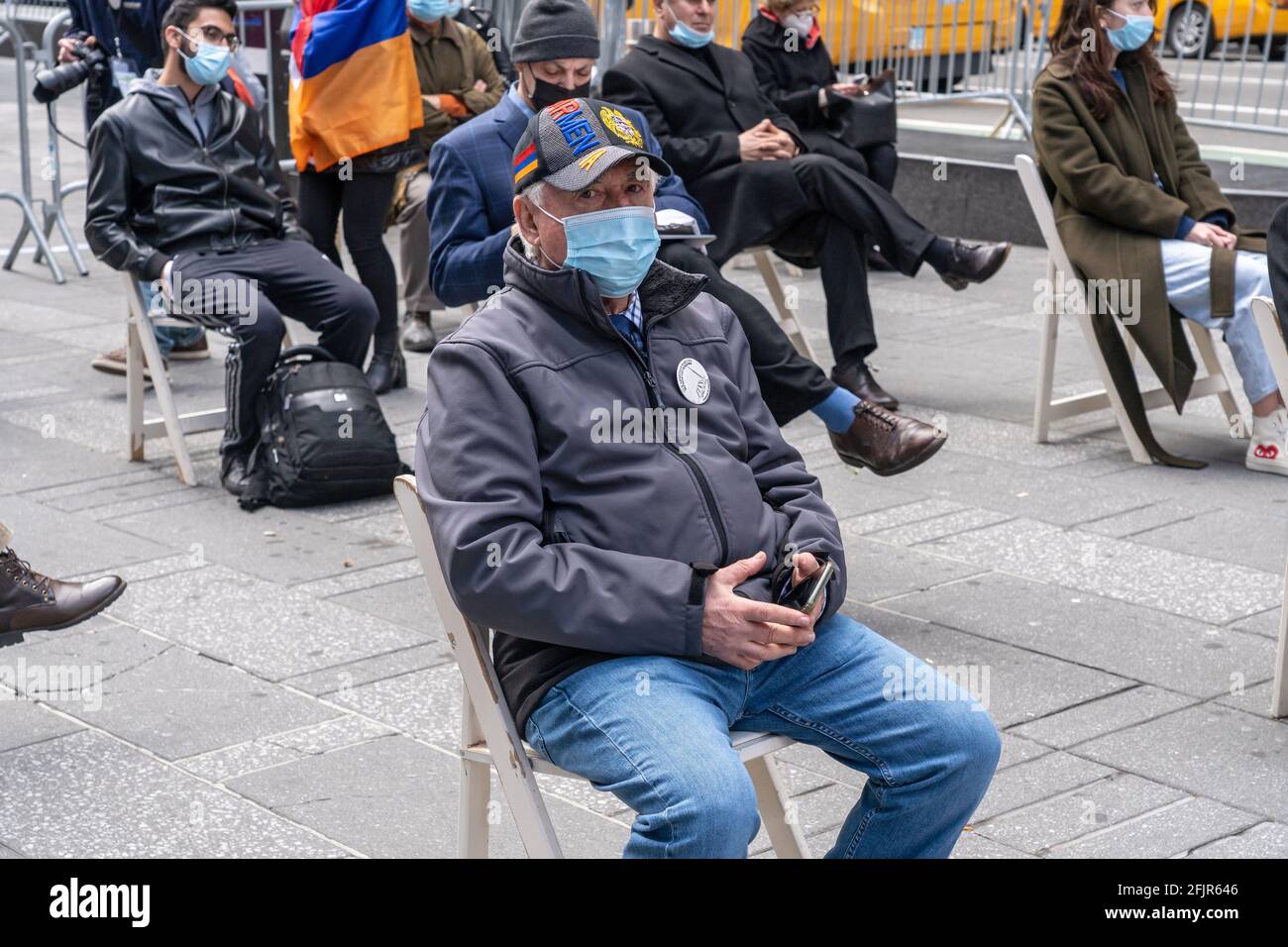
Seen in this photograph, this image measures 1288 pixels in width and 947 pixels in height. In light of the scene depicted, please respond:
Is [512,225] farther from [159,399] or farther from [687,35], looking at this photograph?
[687,35]

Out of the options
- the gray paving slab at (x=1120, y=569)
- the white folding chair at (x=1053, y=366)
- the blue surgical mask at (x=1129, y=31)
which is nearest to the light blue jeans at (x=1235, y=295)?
the white folding chair at (x=1053, y=366)

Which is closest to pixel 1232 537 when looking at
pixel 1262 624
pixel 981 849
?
pixel 1262 624

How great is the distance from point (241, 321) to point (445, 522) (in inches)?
136

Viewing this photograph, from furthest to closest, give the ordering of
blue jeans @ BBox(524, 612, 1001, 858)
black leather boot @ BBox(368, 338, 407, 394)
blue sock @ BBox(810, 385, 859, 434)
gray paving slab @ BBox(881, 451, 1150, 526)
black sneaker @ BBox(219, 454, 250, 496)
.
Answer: black leather boot @ BBox(368, 338, 407, 394), black sneaker @ BBox(219, 454, 250, 496), gray paving slab @ BBox(881, 451, 1150, 526), blue sock @ BBox(810, 385, 859, 434), blue jeans @ BBox(524, 612, 1001, 858)

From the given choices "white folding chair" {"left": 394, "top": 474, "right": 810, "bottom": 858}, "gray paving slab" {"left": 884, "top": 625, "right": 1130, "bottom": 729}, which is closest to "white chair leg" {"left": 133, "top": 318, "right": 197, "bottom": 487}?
"gray paving slab" {"left": 884, "top": 625, "right": 1130, "bottom": 729}

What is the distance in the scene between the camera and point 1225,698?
427 cm

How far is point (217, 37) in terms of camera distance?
6.24 m

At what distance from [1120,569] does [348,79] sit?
3.96 meters

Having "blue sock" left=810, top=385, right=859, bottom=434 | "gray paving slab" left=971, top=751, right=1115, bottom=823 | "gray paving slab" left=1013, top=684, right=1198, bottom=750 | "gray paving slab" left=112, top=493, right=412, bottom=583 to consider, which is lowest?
"gray paving slab" left=112, top=493, right=412, bottom=583

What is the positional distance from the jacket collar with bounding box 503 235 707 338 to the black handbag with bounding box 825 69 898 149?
4756 millimetres

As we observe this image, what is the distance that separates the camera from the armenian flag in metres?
7.42

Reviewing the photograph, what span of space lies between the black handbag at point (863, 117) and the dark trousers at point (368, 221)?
6.32 feet

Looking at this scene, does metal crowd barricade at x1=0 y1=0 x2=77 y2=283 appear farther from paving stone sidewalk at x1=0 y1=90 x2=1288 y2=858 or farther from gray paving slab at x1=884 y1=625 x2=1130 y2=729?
gray paving slab at x1=884 y1=625 x2=1130 y2=729
